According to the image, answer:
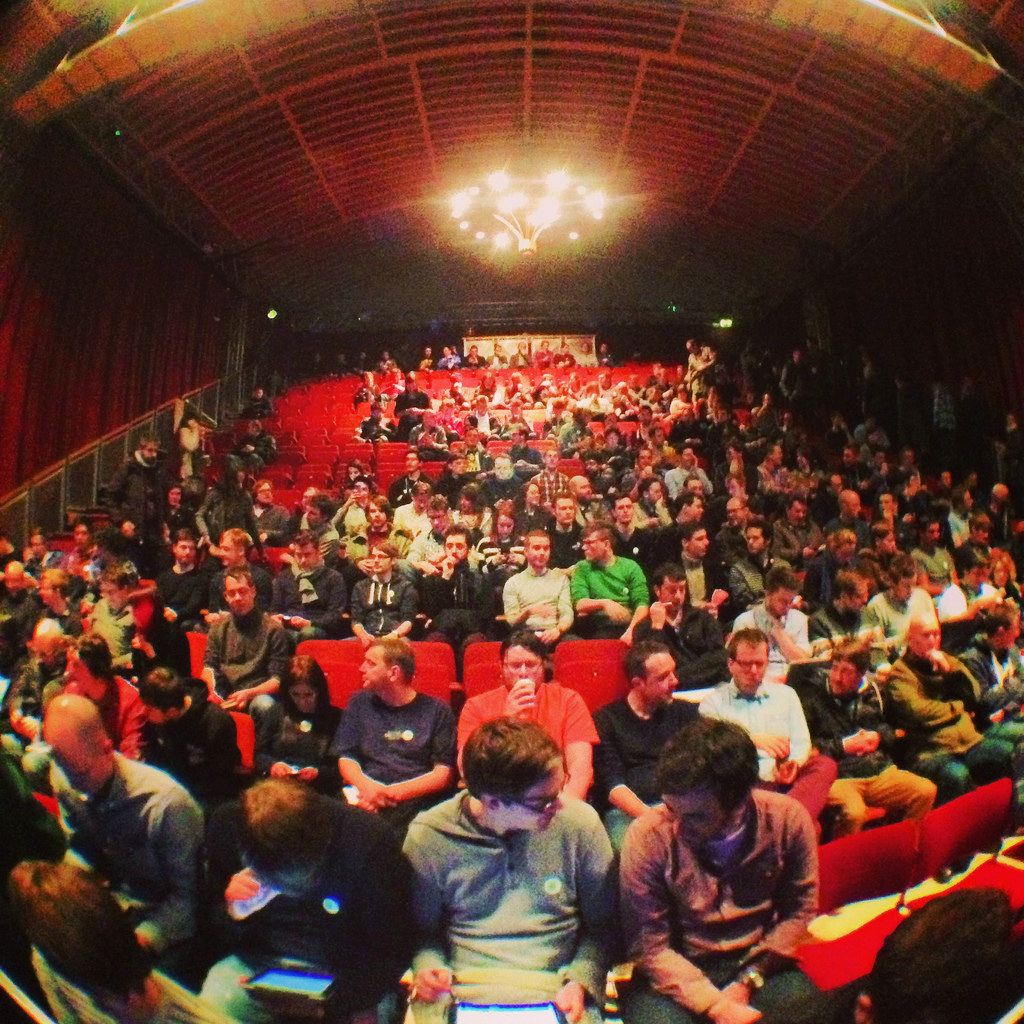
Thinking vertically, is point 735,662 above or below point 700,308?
below

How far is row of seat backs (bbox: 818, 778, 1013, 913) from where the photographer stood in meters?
2.09

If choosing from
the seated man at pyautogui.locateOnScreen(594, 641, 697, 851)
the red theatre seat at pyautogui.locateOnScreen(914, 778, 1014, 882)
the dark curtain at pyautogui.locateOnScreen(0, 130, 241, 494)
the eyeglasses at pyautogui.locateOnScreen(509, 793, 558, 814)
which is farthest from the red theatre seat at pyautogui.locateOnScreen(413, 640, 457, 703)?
the dark curtain at pyautogui.locateOnScreen(0, 130, 241, 494)

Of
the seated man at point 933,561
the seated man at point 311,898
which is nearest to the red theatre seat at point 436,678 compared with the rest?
the seated man at point 311,898

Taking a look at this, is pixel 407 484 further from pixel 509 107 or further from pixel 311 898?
pixel 509 107

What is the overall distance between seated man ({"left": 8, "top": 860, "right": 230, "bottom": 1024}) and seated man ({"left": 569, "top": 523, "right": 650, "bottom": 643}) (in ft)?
8.58

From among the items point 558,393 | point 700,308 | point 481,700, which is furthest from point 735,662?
point 700,308

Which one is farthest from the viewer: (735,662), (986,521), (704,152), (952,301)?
Answer: (704,152)

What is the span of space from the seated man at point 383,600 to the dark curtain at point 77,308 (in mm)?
4097

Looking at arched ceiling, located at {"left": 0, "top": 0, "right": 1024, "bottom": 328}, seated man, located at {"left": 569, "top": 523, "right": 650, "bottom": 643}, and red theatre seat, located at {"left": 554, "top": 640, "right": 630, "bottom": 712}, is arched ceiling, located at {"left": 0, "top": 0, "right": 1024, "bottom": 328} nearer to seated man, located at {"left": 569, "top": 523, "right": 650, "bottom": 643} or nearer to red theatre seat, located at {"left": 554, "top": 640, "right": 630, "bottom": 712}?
seated man, located at {"left": 569, "top": 523, "right": 650, "bottom": 643}

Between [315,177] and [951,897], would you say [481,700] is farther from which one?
[315,177]

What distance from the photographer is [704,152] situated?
385 inches

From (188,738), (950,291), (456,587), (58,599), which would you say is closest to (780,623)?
(456,587)

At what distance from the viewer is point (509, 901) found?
180cm

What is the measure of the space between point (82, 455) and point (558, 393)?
5615mm
